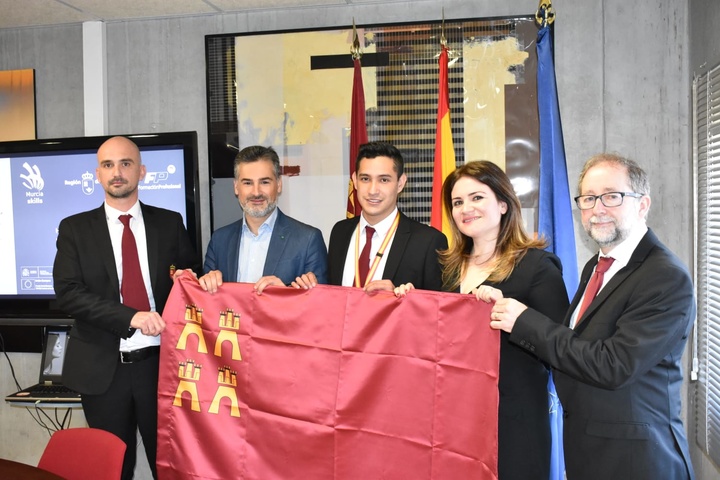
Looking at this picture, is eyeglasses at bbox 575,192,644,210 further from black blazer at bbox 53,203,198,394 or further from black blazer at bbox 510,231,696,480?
black blazer at bbox 53,203,198,394

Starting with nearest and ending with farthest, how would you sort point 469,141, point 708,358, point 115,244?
1. point 115,244
2. point 708,358
3. point 469,141

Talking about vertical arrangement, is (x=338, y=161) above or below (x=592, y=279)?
above

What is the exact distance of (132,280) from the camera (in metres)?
2.78

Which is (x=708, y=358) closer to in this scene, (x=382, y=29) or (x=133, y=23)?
(x=382, y=29)

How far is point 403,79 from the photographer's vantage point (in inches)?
153

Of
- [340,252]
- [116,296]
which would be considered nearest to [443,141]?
[340,252]

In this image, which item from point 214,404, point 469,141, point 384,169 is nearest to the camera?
point 214,404

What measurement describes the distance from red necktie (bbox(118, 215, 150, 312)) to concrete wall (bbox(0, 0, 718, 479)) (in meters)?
1.36

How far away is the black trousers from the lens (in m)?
2.71

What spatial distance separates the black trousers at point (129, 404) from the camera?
8.89 ft

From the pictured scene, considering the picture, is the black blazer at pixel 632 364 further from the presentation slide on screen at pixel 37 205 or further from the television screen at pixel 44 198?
the presentation slide on screen at pixel 37 205

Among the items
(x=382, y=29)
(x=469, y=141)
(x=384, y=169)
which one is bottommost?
(x=384, y=169)

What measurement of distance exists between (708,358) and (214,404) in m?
2.65

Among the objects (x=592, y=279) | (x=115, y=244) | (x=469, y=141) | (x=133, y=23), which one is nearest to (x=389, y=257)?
(x=592, y=279)
